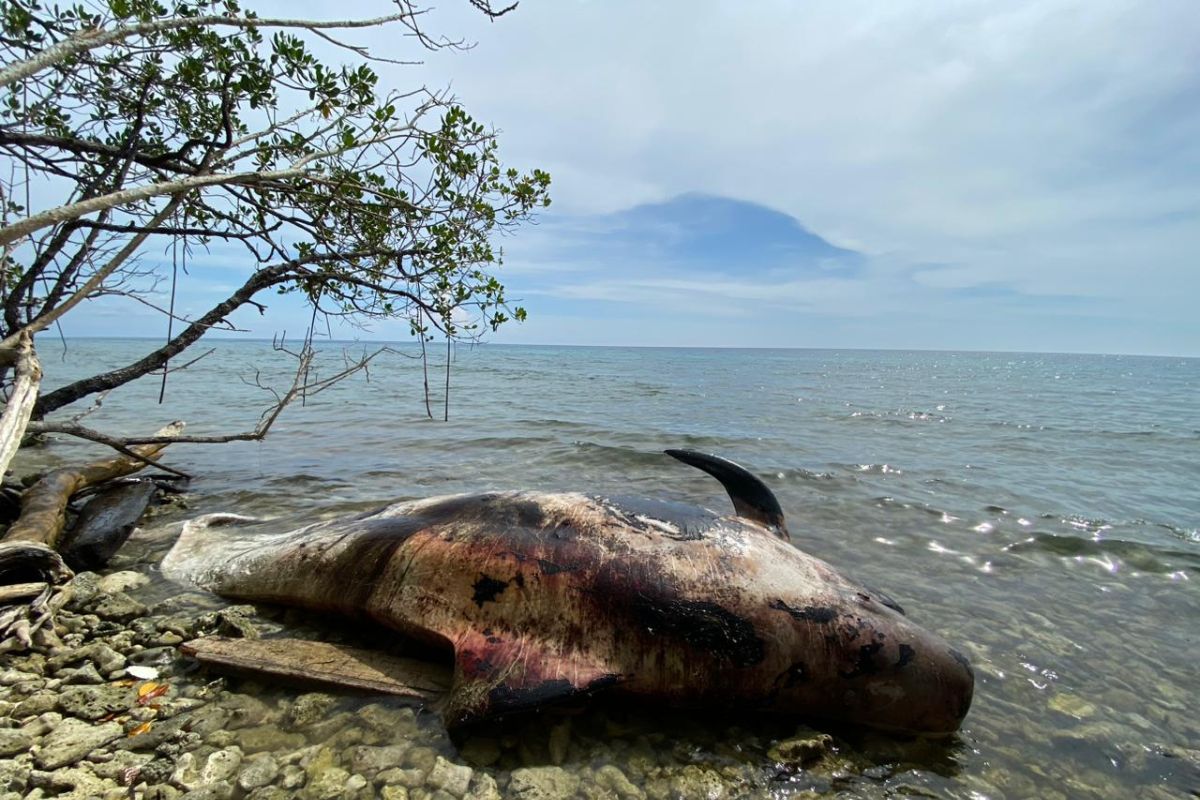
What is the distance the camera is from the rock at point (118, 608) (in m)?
4.10

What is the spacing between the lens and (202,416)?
1528cm

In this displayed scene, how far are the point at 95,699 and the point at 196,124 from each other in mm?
4959

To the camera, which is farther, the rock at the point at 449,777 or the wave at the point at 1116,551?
the wave at the point at 1116,551

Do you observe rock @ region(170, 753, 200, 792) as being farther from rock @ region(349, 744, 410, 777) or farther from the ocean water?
the ocean water

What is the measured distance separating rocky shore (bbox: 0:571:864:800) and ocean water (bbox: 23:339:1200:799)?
1.8 inches

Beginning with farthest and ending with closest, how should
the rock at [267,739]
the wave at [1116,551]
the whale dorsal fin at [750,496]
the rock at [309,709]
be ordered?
1. the wave at [1116,551]
2. the whale dorsal fin at [750,496]
3. the rock at [309,709]
4. the rock at [267,739]

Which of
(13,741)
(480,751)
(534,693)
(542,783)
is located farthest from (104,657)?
(542,783)

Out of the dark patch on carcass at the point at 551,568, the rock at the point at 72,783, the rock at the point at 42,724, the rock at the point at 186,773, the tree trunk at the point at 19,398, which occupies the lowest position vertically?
the rock at the point at 186,773

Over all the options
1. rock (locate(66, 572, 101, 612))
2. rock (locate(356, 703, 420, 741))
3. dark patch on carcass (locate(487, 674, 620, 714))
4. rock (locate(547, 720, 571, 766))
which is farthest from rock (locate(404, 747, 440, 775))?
rock (locate(66, 572, 101, 612))

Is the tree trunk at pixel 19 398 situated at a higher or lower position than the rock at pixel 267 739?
higher

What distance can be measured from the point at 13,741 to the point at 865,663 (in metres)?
4.29

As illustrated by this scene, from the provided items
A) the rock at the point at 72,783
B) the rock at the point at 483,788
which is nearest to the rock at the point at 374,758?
the rock at the point at 483,788

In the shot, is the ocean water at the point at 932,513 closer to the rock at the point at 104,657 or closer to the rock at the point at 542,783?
the rock at the point at 542,783

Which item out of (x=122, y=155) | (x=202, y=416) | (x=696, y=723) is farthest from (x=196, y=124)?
(x=202, y=416)
